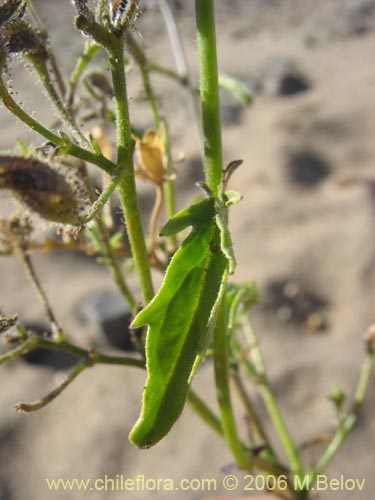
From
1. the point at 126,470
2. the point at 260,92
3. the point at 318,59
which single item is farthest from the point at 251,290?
the point at 318,59

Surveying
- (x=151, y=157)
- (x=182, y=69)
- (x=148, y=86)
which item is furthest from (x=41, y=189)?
(x=182, y=69)

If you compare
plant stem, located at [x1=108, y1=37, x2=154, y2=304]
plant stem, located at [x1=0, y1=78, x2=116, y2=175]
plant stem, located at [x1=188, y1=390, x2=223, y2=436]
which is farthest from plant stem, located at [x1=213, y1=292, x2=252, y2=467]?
plant stem, located at [x1=0, y1=78, x2=116, y2=175]

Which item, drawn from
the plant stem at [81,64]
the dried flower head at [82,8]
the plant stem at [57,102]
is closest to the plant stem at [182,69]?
the plant stem at [81,64]

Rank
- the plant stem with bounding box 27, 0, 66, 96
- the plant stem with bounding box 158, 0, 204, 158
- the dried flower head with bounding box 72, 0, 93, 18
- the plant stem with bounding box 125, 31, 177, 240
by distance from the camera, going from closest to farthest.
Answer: the dried flower head with bounding box 72, 0, 93, 18
the plant stem with bounding box 27, 0, 66, 96
the plant stem with bounding box 125, 31, 177, 240
the plant stem with bounding box 158, 0, 204, 158

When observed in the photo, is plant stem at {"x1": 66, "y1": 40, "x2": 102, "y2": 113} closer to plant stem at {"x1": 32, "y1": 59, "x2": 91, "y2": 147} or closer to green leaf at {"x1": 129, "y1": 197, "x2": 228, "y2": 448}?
plant stem at {"x1": 32, "y1": 59, "x2": 91, "y2": 147}

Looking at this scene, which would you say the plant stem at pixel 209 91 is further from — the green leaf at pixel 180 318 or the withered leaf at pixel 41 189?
the withered leaf at pixel 41 189

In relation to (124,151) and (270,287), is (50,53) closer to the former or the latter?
(124,151)
